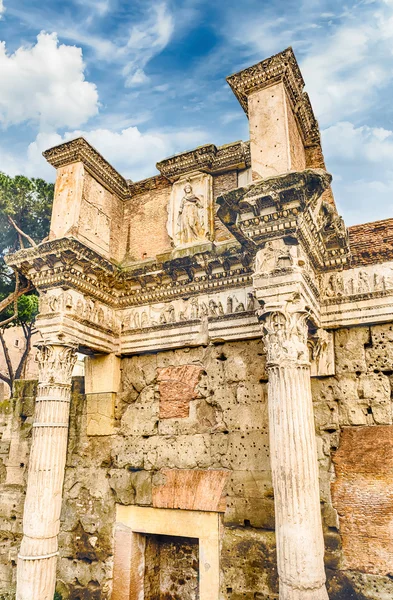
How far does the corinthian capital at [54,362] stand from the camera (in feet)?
19.5

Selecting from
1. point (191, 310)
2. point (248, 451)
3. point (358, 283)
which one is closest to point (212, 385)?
point (248, 451)

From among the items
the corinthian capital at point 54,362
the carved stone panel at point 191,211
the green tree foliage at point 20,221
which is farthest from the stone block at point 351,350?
the green tree foliage at point 20,221

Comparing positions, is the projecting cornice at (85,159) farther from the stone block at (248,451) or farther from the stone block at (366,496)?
the stone block at (366,496)

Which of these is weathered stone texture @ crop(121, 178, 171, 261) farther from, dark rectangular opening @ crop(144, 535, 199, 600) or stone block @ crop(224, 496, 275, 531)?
dark rectangular opening @ crop(144, 535, 199, 600)

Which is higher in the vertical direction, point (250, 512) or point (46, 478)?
point (46, 478)

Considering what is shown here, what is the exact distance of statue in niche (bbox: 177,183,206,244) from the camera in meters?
6.63

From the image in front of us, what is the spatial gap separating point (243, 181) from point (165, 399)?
3541 millimetres

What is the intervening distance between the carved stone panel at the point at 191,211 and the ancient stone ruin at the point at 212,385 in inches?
1.4

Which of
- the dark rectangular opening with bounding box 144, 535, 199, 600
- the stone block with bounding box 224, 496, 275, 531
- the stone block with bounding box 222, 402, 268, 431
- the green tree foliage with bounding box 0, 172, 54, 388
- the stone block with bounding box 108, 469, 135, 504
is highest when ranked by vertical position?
the green tree foliage with bounding box 0, 172, 54, 388

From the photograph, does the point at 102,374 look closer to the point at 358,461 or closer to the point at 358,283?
the point at 358,461

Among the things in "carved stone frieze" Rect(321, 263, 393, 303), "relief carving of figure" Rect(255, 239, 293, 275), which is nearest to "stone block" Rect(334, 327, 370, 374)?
"carved stone frieze" Rect(321, 263, 393, 303)

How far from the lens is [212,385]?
6.12 m

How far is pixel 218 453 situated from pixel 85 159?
489 centimetres

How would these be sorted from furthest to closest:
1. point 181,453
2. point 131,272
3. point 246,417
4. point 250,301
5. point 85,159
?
point 85,159, point 131,272, point 181,453, point 250,301, point 246,417
